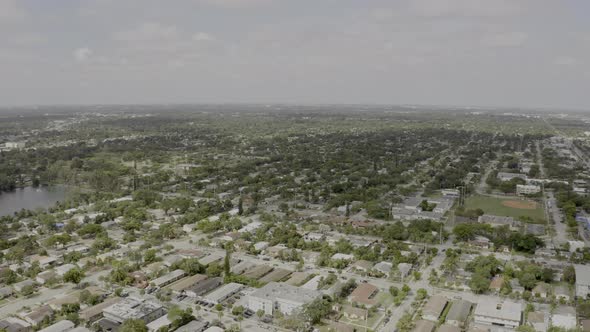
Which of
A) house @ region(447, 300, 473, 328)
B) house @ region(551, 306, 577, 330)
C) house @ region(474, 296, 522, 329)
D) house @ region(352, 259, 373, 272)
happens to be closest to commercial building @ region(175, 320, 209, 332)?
house @ region(352, 259, 373, 272)

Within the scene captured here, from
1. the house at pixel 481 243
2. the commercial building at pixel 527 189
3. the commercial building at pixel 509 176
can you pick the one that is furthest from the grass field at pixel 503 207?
the house at pixel 481 243

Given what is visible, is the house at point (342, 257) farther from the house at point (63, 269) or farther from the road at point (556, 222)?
the house at point (63, 269)

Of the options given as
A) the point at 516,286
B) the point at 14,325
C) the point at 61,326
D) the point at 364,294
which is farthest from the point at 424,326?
the point at 14,325

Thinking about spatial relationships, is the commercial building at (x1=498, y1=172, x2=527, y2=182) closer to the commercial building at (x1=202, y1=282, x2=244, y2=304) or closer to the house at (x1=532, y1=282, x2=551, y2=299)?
the house at (x1=532, y1=282, x2=551, y2=299)

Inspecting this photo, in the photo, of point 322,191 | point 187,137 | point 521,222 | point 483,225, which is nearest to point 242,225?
point 322,191

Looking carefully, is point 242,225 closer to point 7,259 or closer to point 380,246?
point 380,246

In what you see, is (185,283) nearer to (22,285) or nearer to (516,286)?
(22,285)
